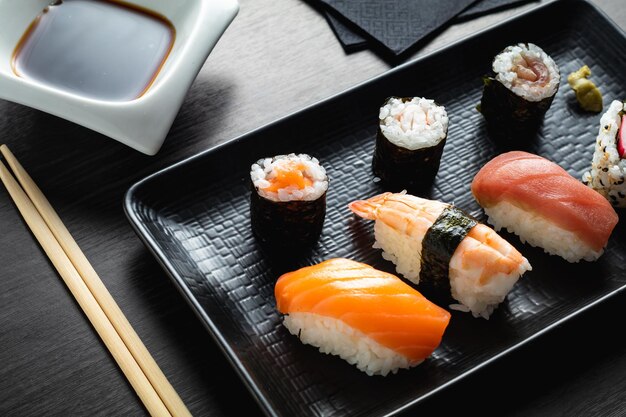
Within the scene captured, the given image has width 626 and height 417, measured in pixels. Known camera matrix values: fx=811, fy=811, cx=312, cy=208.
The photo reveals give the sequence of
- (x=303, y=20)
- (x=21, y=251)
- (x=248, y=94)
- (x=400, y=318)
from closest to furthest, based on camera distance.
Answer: (x=400, y=318), (x=21, y=251), (x=248, y=94), (x=303, y=20)

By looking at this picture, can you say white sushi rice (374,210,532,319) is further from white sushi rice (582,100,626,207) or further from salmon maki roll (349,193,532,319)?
white sushi rice (582,100,626,207)

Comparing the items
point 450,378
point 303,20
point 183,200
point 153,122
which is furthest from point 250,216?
point 303,20

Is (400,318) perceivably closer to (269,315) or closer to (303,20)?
(269,315)

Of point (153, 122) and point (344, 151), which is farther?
point (344, 151)

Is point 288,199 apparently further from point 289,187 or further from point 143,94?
point 143,94

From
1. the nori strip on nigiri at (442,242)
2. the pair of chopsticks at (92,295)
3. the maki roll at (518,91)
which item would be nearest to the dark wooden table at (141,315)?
the pair of chopsticks at (92,295)

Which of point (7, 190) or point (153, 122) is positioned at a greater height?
point (153, 122)

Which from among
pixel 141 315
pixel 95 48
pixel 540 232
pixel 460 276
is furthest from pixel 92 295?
pixel 540 232

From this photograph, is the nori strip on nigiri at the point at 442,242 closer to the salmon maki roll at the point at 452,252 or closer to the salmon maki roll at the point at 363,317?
the salmon maki roll at the point at 452,252
